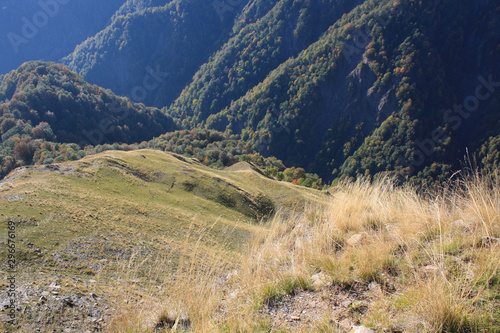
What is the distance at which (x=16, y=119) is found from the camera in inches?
3807

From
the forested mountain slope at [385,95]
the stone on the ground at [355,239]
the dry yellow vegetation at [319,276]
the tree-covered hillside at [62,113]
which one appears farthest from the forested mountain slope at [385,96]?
the stone on the ground at [355,239]

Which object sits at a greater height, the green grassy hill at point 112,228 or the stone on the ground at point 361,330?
the stone on the ground at point 361,330

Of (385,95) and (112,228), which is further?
(385,95)

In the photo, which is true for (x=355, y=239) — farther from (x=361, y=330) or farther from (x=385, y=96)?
(x=385, y=96)

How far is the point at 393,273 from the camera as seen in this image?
4.74 meters

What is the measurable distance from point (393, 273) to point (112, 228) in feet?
50.0

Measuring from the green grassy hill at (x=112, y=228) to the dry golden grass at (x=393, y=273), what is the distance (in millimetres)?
990

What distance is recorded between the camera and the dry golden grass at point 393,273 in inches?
138

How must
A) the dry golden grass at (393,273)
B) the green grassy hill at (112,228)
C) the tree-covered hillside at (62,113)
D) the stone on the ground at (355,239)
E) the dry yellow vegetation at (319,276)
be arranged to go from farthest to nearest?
the tree-covered hillside at (62,113) < the green grassy hill at (112,228) < the stone on the ground at (355,239) < the dry yellow vegetation at (319,276) < the dry golden grass at (393,273)

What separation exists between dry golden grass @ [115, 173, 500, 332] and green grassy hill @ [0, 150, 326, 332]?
3.25 feet

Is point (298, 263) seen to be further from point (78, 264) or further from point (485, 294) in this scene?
point (78, 264)

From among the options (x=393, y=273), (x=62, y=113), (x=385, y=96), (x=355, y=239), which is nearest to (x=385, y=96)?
(x=385, y=96)

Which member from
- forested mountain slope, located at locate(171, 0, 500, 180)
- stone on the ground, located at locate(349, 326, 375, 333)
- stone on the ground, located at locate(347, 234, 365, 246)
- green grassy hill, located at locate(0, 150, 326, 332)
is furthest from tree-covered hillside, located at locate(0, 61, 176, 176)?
stone on the ground, located at locate(349, 326, 375, 333)

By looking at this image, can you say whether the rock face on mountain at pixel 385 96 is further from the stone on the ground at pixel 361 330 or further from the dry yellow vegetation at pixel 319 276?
the stone on the ground at pixel 361 330
